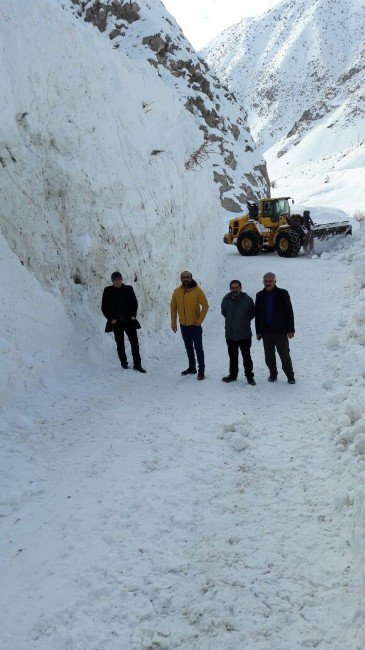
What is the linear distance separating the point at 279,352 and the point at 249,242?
12710 millimetres

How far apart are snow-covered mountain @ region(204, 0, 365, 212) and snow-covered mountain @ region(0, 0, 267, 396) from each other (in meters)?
32.9

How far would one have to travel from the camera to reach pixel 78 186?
323 inches

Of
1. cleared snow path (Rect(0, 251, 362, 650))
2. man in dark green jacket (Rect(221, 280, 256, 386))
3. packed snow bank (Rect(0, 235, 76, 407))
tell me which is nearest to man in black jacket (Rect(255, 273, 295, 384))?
man in dark green jacket (Rect(221, 280, 256, 386))

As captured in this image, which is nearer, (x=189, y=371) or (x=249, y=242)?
(x=189, y=371)

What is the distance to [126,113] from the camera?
399 inches

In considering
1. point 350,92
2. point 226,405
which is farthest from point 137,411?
point 350,92

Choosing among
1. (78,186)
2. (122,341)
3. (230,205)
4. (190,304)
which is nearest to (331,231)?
(78,186)

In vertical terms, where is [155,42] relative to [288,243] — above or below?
above

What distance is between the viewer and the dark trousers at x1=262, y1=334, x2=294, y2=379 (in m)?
6.69

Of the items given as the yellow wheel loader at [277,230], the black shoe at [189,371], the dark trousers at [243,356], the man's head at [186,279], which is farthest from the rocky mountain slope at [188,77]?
the dark trousers at [243,356]

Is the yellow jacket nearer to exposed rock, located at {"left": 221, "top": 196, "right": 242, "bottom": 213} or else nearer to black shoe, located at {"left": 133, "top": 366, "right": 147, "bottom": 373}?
black shoe, located at {"left": 133, "top": 366, "right": 147, "bottom": 373}

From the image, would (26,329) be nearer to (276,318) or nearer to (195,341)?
(195,341)

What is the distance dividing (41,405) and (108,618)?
11.1 ft

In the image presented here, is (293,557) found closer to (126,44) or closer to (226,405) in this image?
(226,405)
